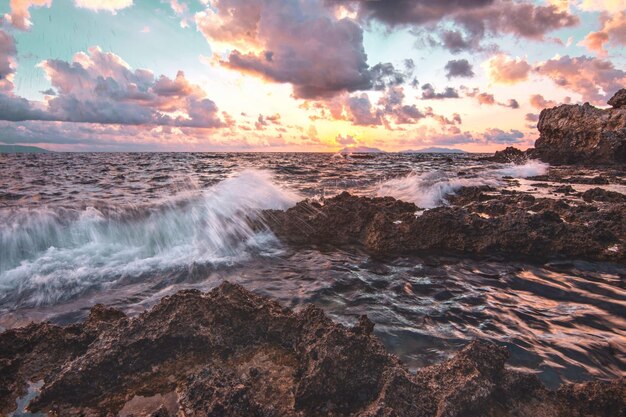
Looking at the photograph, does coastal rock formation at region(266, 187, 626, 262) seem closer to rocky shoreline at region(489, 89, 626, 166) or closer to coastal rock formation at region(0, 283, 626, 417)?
coastal rock formation at region(0, 283, 626, 417)

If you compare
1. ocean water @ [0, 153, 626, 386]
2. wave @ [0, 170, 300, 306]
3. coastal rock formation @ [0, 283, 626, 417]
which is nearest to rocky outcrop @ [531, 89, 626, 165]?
ocean water @ [0, 153, 626, 386]

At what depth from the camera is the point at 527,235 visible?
701 centimetres

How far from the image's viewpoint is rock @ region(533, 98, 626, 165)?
3391cm

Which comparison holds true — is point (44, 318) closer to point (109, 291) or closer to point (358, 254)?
point (109, 291)

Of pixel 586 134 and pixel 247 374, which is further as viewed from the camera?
pixel 586 134

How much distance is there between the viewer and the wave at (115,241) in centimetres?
570

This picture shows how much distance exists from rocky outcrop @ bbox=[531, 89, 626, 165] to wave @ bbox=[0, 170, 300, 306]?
39784 mm

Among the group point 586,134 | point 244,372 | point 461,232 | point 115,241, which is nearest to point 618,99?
point 586,134

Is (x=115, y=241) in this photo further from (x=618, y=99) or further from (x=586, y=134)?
(x=618, y=99)

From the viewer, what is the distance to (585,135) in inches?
1483

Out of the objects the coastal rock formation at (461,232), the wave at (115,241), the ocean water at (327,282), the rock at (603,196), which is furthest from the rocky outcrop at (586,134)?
the wave at (115,241)

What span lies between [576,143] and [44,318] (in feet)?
160

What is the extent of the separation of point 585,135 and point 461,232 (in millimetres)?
41745

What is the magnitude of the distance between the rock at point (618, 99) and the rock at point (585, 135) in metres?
2.20
